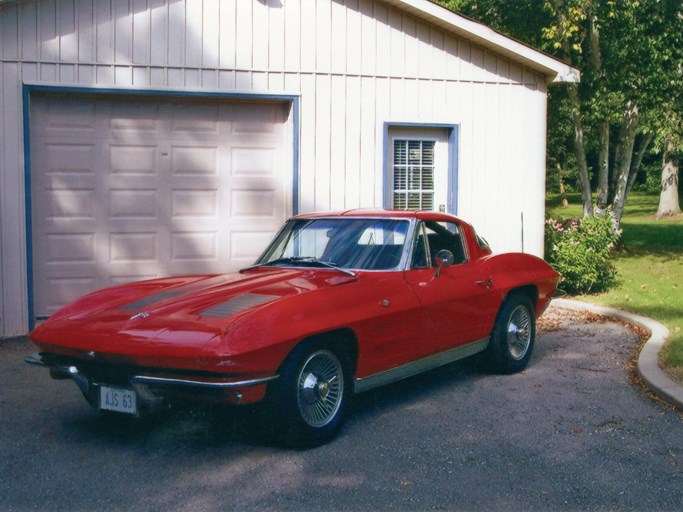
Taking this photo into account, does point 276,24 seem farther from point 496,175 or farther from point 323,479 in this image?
point 323,479

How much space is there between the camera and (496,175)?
38.0 ft

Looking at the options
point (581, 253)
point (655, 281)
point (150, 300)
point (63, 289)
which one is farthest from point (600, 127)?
point (150, 300)

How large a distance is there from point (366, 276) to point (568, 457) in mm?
1861

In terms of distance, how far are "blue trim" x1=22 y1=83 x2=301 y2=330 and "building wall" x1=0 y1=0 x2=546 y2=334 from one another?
5 centimetres

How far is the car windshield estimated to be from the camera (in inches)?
258

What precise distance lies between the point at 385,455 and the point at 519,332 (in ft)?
9.39

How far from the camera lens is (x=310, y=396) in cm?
545

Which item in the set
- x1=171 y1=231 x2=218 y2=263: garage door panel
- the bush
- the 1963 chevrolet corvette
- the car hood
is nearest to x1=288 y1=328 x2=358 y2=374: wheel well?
the 1963 chevrolet corvette

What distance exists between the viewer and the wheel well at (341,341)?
543 centimetres

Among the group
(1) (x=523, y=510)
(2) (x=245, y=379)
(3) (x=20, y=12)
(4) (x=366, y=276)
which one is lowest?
(1) (x=523, y=510)

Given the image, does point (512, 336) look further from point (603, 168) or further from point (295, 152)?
point (603, 168)

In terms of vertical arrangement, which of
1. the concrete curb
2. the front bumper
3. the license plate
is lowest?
the concrete curb

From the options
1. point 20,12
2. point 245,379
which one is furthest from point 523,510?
point 20,12

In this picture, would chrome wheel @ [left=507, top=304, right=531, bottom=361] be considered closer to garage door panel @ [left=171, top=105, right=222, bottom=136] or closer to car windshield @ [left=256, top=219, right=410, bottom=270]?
car windshield @ [left=256, top=219, right=410, bottom=270]
